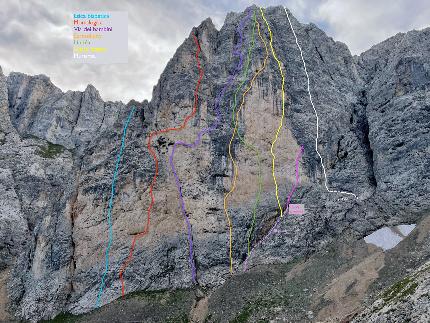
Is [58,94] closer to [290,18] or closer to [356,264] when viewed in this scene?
[290,18]

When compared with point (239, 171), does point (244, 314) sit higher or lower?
lower

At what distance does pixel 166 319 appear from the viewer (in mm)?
44344

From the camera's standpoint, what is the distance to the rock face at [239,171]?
49906 millimetres

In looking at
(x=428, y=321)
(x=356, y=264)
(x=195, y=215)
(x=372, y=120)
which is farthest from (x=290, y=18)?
(x=428, y=321)
